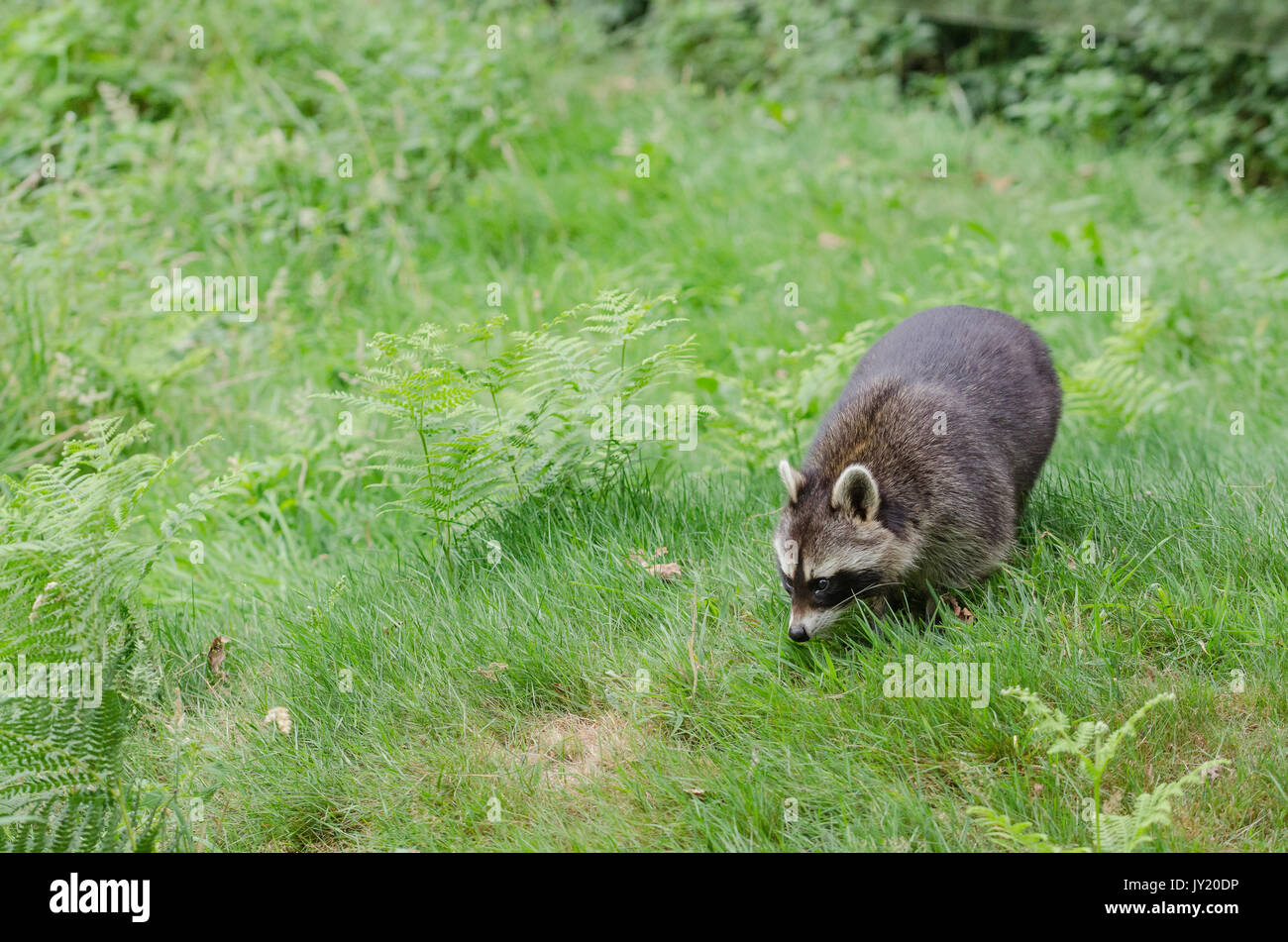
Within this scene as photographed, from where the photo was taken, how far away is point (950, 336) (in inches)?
209

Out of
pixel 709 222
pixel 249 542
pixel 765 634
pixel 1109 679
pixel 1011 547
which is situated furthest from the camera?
pixel 709 222

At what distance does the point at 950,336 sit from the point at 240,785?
359cm

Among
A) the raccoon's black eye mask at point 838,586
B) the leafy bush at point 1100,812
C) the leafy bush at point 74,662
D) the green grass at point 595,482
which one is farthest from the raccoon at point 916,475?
the leafy bush at point 74,662

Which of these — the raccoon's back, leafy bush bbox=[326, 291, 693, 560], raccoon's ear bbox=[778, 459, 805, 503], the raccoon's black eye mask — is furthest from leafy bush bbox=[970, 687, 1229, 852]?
leafy bush bbox=[326, 291, 693, 560]

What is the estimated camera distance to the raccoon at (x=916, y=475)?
448 centimetres

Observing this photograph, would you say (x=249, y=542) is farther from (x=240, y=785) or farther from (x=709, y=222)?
(x=709, y=222)

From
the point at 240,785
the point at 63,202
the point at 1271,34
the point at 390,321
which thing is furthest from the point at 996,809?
the point at 1271,34

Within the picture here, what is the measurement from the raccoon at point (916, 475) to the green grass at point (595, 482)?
21 cm

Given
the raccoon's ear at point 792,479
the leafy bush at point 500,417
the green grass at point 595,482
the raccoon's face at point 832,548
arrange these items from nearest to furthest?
the green grass at point 595,482, the raccoon's face at point 832,548, the raccoon's ear at point 792,479, the leafy bush at point 500,417

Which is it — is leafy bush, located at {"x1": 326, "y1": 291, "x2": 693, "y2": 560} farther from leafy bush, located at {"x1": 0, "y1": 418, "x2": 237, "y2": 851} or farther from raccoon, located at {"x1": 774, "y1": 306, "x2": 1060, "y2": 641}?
leafy bush, located at {"x1": 0, "y1": 418, "x2": 237, "y2": 851}

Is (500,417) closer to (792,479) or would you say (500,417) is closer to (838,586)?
(792,479)

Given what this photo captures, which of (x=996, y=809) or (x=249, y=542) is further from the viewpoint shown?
(x=249, y=542)

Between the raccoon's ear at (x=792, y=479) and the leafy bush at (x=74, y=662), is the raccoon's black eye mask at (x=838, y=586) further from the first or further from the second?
the leafy bush at (x=74, y=662)

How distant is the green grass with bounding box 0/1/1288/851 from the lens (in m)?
3.79
